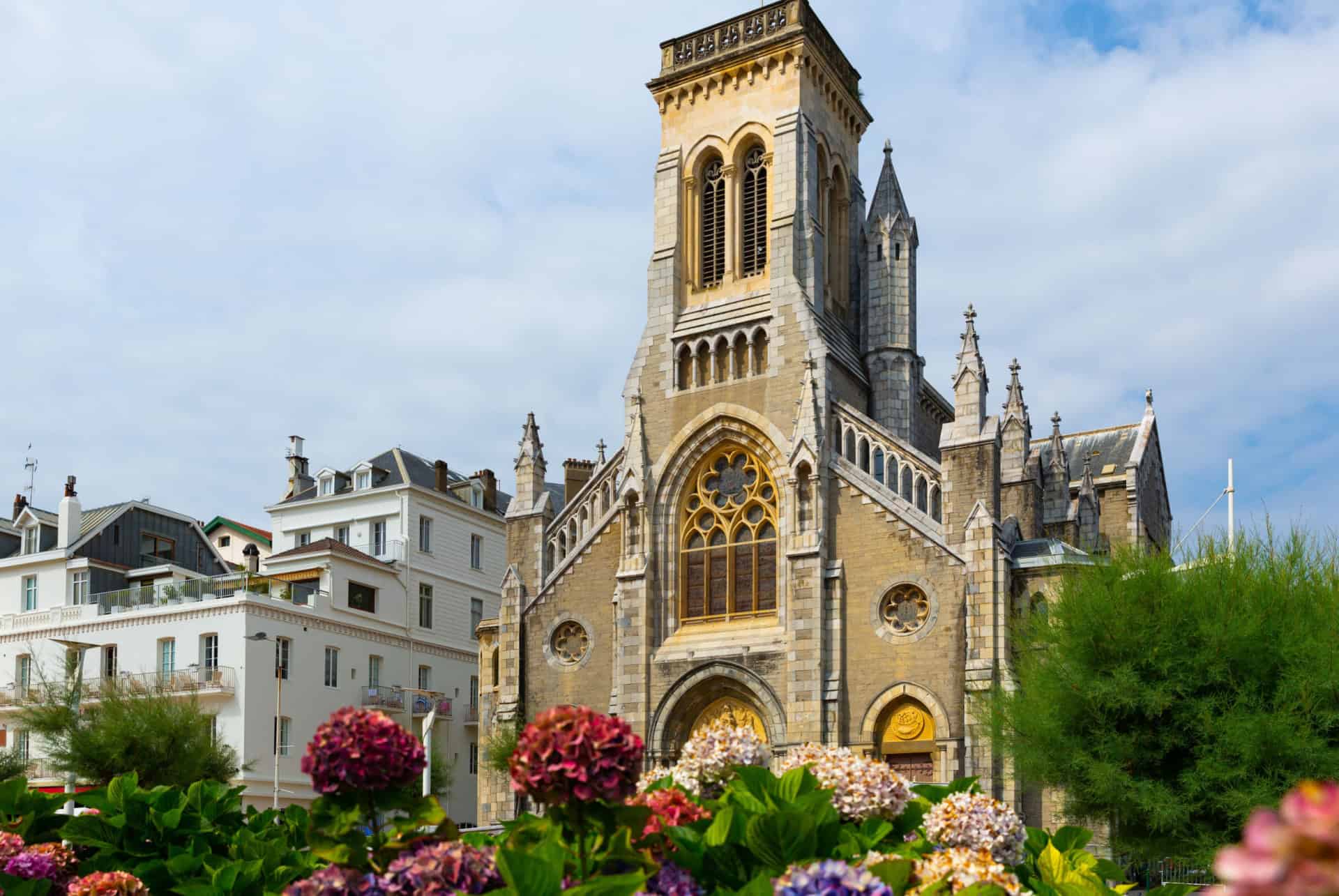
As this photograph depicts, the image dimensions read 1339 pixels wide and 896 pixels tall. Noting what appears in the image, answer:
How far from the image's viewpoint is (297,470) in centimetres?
6062

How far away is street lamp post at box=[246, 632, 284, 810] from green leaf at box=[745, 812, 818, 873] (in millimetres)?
39634

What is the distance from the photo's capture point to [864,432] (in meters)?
35.6

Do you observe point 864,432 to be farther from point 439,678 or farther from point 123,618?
point 123,618

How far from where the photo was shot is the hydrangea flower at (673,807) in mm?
5832

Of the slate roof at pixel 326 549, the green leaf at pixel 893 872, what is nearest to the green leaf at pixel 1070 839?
the green leaf at pixel 893 872

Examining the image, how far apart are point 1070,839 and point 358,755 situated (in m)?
3.41

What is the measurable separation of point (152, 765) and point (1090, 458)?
109 ft

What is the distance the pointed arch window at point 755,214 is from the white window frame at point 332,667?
818 inches

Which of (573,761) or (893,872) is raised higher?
(573,761)

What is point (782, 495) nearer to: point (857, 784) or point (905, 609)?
point (905, 609)

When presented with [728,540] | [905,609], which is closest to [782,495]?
[728,540]

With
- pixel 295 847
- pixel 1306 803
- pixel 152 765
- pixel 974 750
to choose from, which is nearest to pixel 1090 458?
pixel 974 750

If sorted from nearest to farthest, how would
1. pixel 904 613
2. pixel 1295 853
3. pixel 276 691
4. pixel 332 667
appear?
1. pixel 1295 853
2. pixel 904 613
3. pixel 276 691
4. pixel 332 667

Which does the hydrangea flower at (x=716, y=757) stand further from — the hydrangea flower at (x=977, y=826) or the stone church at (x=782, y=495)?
the stone church at (x=782, y=495)
